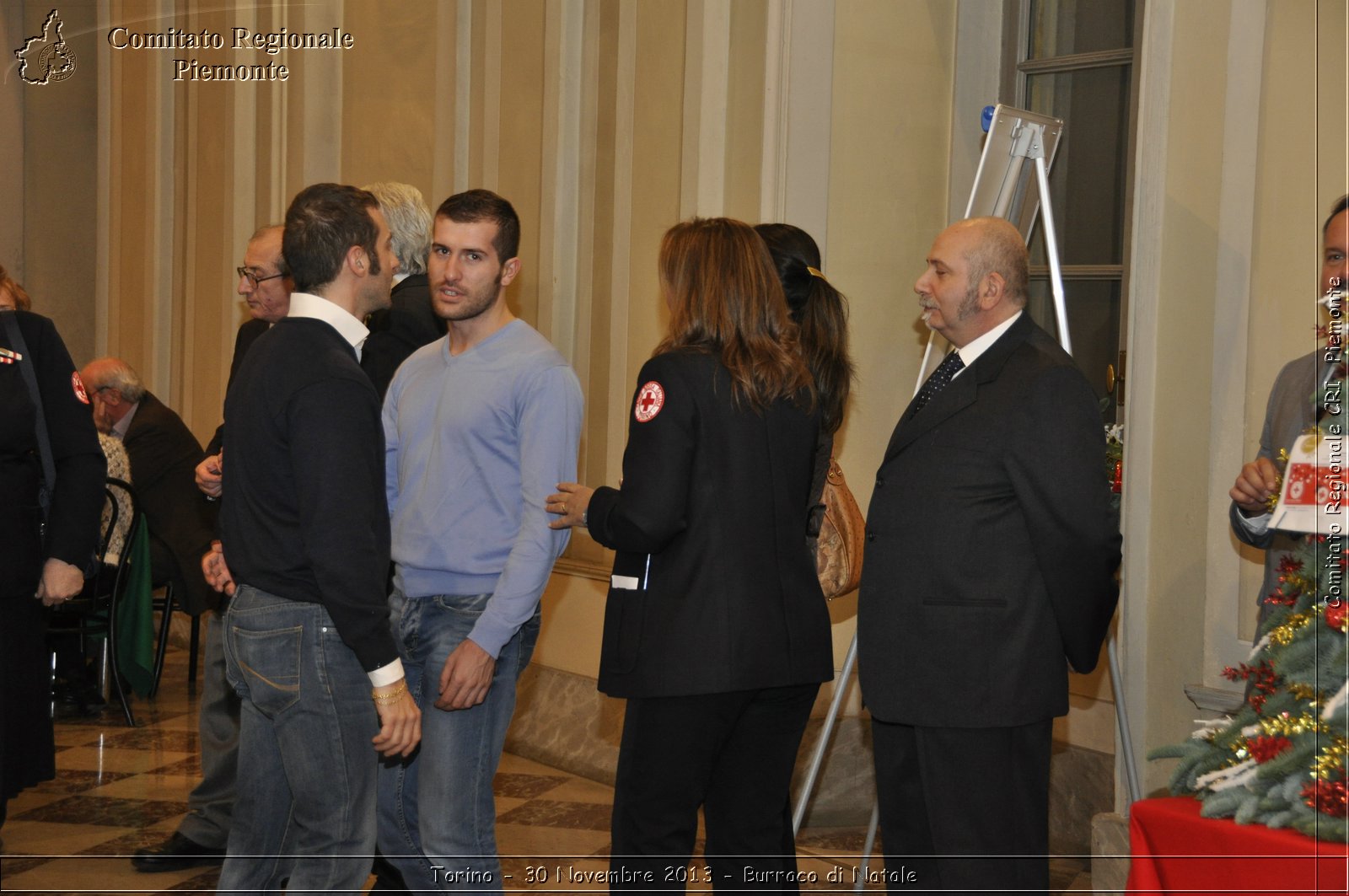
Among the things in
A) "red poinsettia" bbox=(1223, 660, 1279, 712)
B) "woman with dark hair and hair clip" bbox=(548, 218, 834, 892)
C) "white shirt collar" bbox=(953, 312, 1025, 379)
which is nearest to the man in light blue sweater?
"woman with dark hair and hair clip" bbox=(548, 218, 834, 892)

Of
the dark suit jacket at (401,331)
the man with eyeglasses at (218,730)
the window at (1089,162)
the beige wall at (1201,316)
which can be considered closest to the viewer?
the beige wall at (1201,316)

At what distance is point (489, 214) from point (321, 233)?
0.49 m

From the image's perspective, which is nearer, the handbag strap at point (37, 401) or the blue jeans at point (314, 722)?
the blue jeans at point (314, 722)

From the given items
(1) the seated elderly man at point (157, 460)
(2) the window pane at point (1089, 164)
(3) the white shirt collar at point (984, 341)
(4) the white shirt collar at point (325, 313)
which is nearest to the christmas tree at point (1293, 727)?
(3) the white shirt collar at point (984, 341)

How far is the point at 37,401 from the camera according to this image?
11.1ft

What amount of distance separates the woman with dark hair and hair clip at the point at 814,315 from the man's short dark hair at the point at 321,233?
1095mm

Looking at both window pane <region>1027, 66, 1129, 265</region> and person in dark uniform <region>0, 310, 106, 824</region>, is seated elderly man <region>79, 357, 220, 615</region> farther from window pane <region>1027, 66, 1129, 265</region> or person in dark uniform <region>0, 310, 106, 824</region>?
window pane <region>1027, 66, 1129, 265</region>

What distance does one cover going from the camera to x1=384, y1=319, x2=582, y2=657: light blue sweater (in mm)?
2867

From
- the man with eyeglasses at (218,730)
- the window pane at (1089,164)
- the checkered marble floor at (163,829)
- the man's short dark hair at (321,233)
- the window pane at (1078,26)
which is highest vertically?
the window pane at (1078,26)

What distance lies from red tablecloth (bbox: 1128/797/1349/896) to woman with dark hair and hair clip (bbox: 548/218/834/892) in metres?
0.79

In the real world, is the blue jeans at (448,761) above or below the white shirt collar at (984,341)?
below

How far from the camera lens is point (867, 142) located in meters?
4.70

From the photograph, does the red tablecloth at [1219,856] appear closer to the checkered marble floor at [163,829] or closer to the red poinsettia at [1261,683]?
the red poinsettia at [1261,683]

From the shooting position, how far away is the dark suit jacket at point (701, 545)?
8.68 feet
